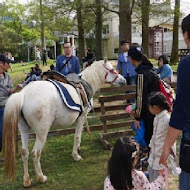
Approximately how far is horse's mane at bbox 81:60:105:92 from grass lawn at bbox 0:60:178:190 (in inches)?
52.0

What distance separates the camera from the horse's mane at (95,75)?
5645 millimetres

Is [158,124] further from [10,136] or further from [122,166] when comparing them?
[10,136]

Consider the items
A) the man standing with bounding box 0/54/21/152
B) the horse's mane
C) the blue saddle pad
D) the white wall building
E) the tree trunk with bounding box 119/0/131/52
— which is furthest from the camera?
the white wall building

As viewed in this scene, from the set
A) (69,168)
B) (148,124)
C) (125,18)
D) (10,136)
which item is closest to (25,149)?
(10,136)

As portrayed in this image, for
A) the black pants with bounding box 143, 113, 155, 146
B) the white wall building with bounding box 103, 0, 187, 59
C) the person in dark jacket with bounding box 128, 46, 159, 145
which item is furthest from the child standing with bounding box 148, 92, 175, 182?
the white wall building with bounding box 103, 0, 187, 59

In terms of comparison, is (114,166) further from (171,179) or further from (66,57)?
(66,57)

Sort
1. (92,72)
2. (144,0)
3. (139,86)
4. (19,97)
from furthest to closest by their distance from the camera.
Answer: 1. (144,0)
2. (92,72)
3. (19,97)
4. (139,86)

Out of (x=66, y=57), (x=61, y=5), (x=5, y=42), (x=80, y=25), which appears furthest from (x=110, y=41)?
(x=66, y=57)

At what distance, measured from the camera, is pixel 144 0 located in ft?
39.7

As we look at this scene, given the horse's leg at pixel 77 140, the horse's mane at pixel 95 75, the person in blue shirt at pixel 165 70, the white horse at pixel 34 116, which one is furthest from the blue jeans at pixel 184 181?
the person in blue shirt at pixel 165 70

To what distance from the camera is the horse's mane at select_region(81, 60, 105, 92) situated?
18.5 feet

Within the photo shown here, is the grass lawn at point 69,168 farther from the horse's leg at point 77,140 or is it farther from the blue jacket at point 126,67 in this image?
the blue jacket at point 126,67

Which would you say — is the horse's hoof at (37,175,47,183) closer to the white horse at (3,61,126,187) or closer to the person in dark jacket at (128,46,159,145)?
the white horse at (3,61,126,187)

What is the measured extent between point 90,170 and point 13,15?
55415mm
